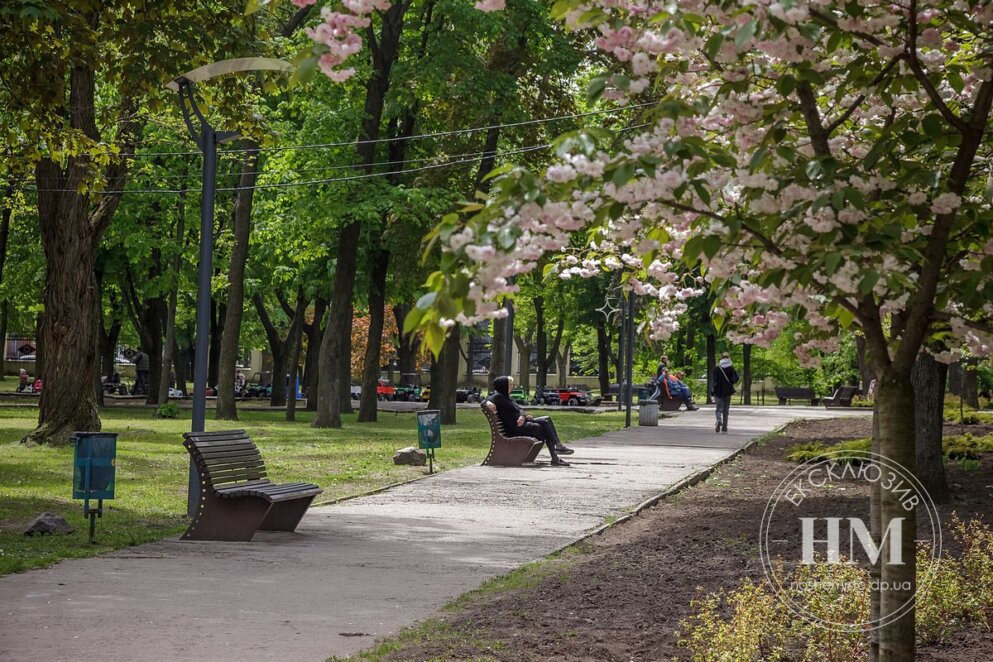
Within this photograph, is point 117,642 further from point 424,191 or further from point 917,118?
point 424,191

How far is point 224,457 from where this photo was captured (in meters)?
11.0

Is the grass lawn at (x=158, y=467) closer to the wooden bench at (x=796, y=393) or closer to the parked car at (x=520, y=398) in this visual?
the parked car at (x=520, y=398)

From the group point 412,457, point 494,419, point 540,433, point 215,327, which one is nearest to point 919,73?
point 494,419

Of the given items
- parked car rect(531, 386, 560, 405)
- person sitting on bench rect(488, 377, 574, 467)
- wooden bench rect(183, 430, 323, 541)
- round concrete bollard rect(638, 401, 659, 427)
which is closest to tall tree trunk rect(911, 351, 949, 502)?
person sitting on bench rect(488, 377, 574, 467)

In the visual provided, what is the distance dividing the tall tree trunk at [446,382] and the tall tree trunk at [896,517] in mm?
26295

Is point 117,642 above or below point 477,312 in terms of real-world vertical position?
below

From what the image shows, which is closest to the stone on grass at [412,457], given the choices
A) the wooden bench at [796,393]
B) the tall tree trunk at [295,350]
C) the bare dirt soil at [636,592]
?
the bare dirt soil at [636,592]

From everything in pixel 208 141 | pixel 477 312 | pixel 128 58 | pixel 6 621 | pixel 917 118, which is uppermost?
pixel 128 58

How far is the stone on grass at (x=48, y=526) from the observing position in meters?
11.0

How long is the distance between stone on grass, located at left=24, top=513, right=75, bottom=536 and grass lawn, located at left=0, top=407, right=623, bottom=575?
110 mm

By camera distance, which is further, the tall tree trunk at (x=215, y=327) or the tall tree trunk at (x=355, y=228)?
the tall tree trunk at (x=215, y=327)

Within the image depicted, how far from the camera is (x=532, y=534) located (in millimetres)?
11672

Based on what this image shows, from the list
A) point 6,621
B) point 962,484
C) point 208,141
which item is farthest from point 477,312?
point 962,484

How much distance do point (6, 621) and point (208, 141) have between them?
21.4 feet
